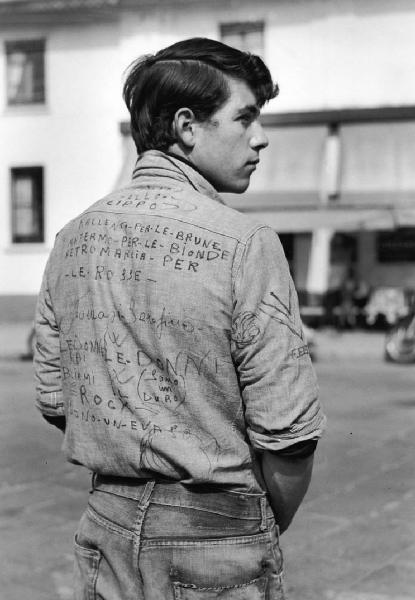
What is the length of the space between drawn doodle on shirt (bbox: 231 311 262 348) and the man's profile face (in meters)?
0.32

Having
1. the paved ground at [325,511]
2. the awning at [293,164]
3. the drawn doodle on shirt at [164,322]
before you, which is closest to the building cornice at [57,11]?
the awning at [293,164]

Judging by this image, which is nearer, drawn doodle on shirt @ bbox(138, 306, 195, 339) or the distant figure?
drawn doodle on shirt @ bbox(138, 306, 195, 339)

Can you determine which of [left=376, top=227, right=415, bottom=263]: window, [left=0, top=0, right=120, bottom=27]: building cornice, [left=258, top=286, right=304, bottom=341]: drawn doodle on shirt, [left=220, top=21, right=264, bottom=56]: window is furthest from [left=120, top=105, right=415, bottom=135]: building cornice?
[left=258, top=286, right=304, bottom=341]: drawn doodle on shirt

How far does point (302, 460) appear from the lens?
1549 mm

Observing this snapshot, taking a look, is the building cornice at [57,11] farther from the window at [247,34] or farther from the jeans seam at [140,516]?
the jeans seam at [140,516]

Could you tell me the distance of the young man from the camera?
59.0 inches

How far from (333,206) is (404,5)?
435 cm

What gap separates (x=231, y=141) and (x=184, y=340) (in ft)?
1.32

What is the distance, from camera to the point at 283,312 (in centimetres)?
152

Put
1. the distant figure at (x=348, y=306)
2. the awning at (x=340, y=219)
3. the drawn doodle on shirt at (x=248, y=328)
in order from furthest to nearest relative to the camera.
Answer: the distant figure at (x=348, y=306), the awning at (x=340, y=219), the drawn doodle on shirt at (x=248, y=328)

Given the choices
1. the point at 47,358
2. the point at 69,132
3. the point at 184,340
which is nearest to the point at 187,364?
the point at 184,340

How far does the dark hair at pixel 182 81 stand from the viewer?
1.59 meters

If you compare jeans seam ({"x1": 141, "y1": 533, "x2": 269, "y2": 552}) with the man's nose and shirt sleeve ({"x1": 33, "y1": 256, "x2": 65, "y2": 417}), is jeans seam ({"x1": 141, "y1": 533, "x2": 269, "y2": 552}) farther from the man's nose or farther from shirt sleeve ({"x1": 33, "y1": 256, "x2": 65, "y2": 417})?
the man's nose

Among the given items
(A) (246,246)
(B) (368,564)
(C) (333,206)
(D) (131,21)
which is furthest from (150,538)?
(D) (131,21)
